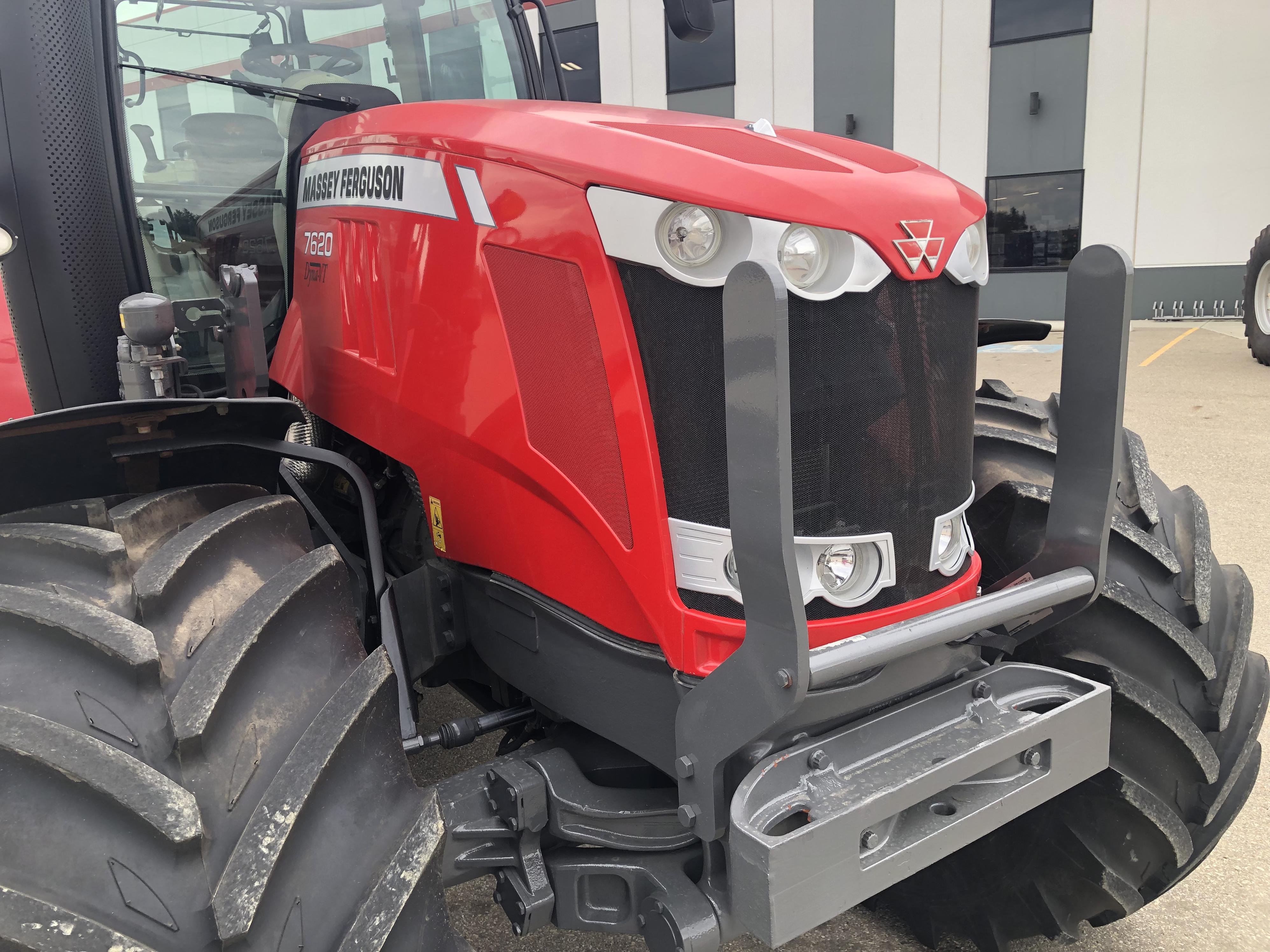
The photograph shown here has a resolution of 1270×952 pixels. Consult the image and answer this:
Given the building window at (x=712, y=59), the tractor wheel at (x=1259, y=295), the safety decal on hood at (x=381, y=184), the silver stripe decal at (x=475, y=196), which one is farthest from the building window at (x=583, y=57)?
the silver stripe decal at (x=475, y=196)

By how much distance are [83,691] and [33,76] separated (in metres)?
1.22

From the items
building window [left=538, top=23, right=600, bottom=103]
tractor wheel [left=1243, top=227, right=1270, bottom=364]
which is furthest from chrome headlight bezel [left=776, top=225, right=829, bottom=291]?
building window [left=538, top=23, right=600, bottom=103]

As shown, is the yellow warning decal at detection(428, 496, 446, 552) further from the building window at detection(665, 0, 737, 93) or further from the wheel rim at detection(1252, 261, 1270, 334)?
the building window at detection(665, 0, 737, 93)

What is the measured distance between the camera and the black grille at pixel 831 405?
1.48 m

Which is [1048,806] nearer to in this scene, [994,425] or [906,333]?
[994,425]

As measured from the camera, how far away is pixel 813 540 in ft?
4.94

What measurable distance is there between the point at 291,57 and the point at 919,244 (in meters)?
1.73

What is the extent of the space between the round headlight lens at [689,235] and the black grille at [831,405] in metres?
0.04

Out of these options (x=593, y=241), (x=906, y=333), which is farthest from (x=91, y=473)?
(x=906, y=333)

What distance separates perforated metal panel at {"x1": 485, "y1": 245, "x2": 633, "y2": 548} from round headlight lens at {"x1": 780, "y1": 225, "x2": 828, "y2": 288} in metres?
0.31

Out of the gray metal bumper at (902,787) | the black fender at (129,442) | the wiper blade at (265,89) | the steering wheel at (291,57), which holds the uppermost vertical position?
the steering wheel at (291,57)

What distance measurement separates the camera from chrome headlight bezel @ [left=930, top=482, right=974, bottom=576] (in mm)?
1668

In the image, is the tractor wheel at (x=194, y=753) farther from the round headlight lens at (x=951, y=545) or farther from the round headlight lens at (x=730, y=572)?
the round headlight lens at (x=951, y=545)

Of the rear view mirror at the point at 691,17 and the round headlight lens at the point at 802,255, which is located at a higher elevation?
the rear view mirror at the point at 691,17
